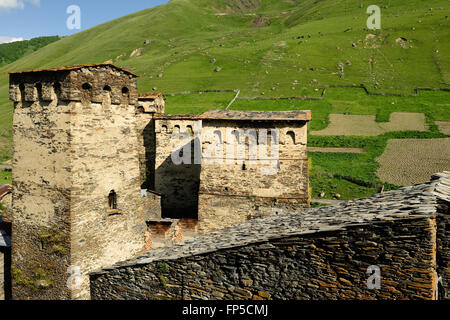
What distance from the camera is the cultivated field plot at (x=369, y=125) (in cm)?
4053

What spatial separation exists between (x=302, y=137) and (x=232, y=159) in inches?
156

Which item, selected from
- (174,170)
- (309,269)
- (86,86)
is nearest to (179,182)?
(174,170)

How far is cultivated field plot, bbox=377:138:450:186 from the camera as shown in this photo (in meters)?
28.6

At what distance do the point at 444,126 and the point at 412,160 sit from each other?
39.9ft

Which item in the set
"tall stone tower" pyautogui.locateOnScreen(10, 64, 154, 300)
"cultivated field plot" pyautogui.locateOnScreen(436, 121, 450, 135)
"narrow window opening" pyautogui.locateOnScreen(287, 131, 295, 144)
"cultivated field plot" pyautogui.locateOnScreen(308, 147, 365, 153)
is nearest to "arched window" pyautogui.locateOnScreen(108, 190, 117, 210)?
"tall stone tower" pyautogui.locateOnScreen(10, 64, 154, 300)

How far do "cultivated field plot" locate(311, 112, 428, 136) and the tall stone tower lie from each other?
1286 inches

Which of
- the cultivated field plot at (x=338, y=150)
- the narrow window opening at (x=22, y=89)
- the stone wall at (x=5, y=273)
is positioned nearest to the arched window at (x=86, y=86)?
the narrow window opening at (x=22, y=89)

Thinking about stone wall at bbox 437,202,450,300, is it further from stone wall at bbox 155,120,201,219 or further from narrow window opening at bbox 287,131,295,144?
stone wall at bbox 155,120,201,219

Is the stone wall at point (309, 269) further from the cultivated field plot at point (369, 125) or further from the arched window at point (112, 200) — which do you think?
the cultivated field plot at point (369, 125)

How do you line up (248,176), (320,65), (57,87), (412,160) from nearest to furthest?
(57,87) → (248,176) → (412,160) → (320,65)

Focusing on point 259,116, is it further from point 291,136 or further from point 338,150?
point 338,150

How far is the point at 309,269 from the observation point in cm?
610

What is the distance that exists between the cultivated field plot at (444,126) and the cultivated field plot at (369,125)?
1.54 m
